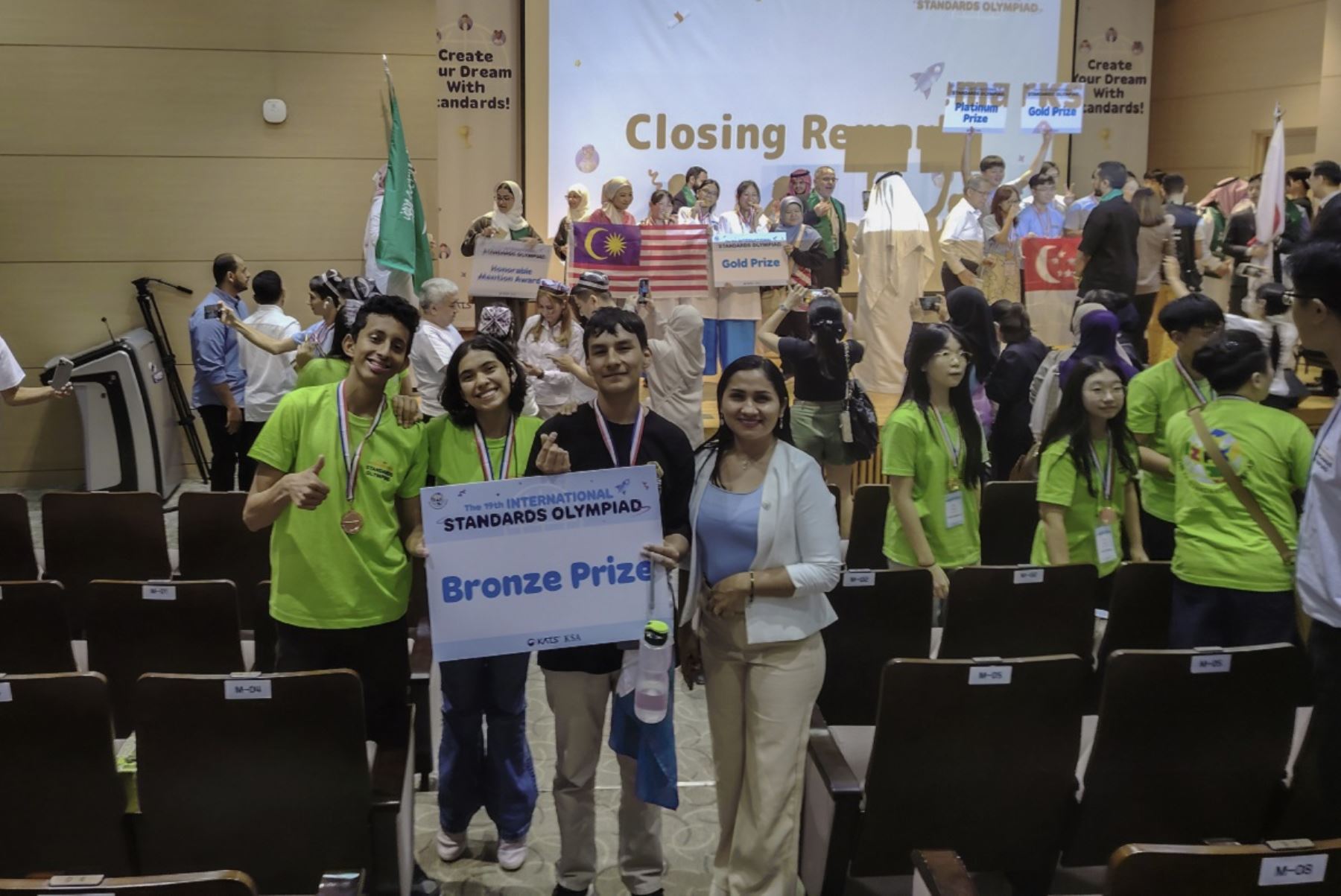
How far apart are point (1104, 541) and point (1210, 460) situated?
57cm

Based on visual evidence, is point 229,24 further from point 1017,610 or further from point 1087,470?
point 1017,610

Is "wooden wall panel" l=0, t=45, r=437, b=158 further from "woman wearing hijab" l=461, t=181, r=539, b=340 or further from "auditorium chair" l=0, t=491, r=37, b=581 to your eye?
"auditorium chair" l=0, t=491, r=37, b=581

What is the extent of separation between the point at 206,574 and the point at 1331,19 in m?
11.8

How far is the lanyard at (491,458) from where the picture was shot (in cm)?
287

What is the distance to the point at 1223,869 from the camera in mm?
1684

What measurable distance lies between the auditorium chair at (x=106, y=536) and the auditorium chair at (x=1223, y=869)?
3466 mm

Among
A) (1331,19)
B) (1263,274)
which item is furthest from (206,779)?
(1331,19)

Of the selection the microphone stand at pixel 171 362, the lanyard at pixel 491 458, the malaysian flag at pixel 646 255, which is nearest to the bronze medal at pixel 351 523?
the lanyard at pixel 491 458

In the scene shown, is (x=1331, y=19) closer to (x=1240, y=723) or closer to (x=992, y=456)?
(x=992, y=456)

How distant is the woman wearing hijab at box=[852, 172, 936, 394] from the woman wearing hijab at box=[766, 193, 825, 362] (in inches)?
26.0

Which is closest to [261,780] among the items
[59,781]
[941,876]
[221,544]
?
[59,781]

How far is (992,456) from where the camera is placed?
553cm

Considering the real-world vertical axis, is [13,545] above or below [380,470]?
below

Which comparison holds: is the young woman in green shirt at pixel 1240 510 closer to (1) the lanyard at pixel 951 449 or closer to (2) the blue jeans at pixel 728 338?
(1) the lanyard at pixel 951 449
